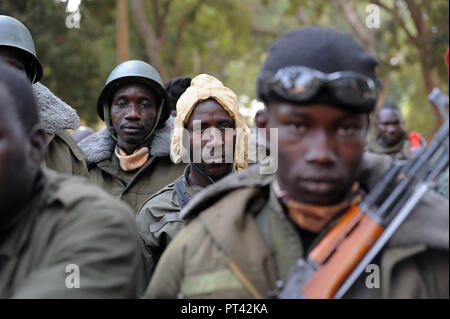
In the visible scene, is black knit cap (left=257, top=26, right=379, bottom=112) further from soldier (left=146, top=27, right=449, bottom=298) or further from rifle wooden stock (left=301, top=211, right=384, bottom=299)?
rifle wooden stock (left=301, top=211, right=384, bottom=299)

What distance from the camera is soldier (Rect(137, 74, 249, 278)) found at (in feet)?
13.4

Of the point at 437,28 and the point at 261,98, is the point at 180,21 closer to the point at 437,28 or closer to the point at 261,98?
the point at 437,28

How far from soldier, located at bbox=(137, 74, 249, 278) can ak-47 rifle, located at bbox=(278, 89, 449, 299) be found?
70.6 inches

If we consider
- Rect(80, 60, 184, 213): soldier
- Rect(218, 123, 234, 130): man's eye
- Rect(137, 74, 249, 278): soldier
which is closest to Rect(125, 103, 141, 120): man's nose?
Rect(80, 60, 184, 213): soldier

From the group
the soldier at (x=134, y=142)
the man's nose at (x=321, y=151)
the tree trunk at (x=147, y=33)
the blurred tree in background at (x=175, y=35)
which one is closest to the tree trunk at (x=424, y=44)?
the blurred tree in background at (x=175, y=35)

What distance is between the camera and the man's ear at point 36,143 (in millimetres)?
2371

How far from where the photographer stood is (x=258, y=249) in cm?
239

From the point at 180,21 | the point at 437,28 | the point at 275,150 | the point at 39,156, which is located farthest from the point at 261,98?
the point at 180,21

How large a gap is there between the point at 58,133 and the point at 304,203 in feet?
9.67

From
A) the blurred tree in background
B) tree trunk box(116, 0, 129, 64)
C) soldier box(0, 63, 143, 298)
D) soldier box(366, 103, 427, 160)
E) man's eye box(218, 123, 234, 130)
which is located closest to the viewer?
soldier box(0, 63, 143, 298)

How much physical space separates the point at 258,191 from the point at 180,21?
67.9ft

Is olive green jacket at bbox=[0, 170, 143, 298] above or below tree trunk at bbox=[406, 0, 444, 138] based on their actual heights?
above

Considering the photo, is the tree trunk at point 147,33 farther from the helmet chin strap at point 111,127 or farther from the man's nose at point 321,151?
the man's nose at point 321,151

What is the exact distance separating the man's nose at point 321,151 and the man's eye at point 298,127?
0.16 ft
